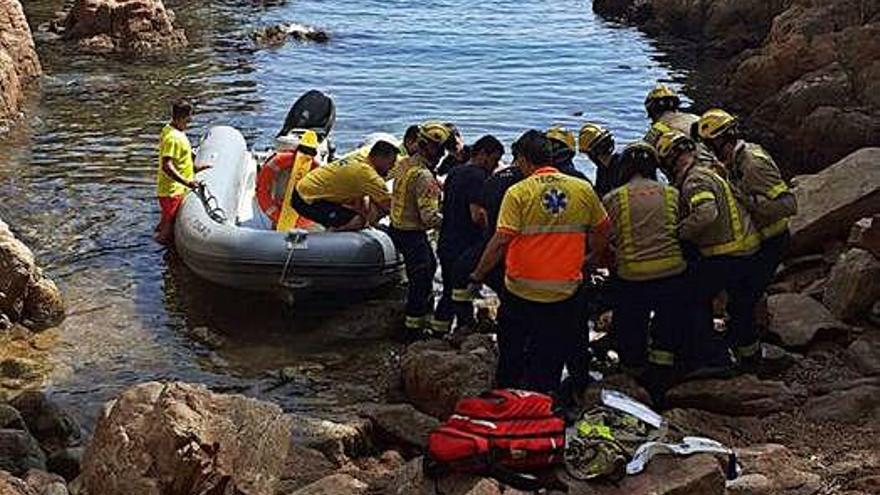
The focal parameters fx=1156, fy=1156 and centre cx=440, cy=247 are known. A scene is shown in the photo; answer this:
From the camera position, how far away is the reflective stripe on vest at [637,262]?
7809mm

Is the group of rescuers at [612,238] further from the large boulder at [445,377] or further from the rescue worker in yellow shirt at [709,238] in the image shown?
the large boulder at [445,377]

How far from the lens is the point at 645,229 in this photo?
7844 mm

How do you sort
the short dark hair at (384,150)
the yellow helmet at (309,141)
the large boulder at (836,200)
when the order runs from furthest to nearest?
the yellow helmet at (309,141)
the large boulder at (836,200)
the short dark hair at (384,150)

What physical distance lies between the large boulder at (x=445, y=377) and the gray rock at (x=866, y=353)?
2.69m

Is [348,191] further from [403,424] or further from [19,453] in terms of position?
[19,453]

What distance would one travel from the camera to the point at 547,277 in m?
7.23

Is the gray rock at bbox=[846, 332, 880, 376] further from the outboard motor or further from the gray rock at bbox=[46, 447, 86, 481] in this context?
the outboard motor

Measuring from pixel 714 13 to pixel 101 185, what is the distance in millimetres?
18165

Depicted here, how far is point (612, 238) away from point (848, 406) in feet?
6.28

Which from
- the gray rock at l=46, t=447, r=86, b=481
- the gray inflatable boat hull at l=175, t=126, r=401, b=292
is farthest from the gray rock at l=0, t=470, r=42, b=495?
the gray inflatable boat hull at l=175, t=126, r=401, b=292

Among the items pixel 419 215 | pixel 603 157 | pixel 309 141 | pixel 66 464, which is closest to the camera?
pixel 66 464

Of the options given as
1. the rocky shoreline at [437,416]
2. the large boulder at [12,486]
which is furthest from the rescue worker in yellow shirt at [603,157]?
the large boulder at [12,486]

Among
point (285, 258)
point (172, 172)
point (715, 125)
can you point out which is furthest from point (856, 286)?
point (172, 172)

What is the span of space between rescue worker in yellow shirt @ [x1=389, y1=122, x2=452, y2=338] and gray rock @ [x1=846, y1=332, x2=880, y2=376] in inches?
133
